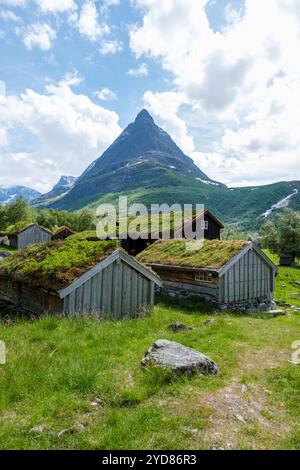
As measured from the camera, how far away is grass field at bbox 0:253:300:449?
195 inches

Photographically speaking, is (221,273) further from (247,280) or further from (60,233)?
(60,233)

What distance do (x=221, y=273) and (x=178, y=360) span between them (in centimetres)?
1160

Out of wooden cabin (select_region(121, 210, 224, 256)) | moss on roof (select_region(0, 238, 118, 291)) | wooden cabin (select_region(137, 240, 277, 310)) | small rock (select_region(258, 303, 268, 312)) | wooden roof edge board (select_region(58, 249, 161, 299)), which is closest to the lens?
wooden roof edge board (select_region(58, 249, 161, 299))

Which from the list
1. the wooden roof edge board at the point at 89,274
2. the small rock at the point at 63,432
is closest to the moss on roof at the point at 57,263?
the wooden roof edge board at the point at 89,274

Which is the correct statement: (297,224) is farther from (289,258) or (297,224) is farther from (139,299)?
(139,299)

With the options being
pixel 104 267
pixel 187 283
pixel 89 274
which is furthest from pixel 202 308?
pixel 89 274

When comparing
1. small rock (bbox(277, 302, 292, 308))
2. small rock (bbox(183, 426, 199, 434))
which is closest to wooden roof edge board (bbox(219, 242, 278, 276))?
small rock (bbox(277, 302, 292, 308))

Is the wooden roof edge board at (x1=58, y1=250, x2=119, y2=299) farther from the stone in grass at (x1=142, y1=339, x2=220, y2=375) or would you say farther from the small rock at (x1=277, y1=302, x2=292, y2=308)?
the small rock at (x1=277, y1=302, x2=292, y2=308)

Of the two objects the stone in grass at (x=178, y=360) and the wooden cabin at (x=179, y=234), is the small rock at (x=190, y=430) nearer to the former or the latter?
the stone in grass at (x=178, y=360)

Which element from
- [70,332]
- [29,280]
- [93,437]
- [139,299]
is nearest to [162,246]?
[139,299]

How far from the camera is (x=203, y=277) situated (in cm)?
1962

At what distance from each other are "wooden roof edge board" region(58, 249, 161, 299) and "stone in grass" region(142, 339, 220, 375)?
4.80 m

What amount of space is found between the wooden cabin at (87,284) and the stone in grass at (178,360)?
182 inches
